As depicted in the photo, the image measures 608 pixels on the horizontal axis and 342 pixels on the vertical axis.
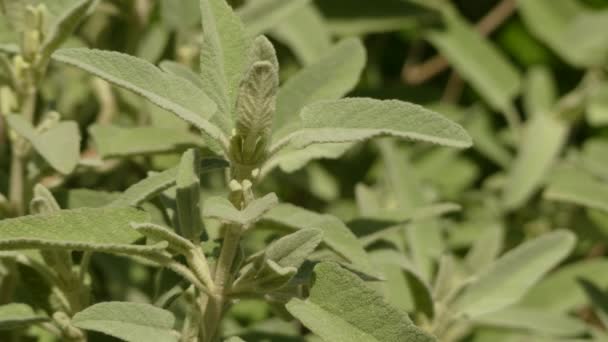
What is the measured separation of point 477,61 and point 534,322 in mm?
975

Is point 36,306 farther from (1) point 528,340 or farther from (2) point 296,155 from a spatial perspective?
(1) point 528,340

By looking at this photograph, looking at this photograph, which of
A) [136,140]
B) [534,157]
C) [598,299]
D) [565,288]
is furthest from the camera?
[534,157]

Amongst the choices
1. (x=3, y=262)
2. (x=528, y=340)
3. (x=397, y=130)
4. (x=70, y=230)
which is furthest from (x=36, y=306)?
(x=528, y=340)

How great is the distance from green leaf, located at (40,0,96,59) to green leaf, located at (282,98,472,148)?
0.39 metres

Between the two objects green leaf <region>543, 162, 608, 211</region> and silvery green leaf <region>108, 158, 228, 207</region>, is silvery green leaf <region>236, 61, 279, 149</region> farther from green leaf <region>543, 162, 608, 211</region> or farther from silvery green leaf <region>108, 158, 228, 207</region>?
green leaf <region>543, 162, 608, 211</region>

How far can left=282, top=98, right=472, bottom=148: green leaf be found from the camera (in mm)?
997

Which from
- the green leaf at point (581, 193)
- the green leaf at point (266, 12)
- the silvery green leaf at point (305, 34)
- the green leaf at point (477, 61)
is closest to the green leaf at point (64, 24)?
the green leaf at point (266, 12)

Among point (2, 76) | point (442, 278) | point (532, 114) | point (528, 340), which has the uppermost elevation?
point (2, 76)

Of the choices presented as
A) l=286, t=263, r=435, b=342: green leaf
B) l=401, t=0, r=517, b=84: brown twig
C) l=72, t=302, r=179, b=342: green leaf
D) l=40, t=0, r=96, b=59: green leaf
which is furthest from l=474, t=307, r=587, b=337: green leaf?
l=401, t=0, r=517, b=84: brown twig

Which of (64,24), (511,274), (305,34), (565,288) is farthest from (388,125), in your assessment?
(565,288)

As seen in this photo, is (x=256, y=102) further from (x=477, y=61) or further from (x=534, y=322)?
(x=477, y=61)

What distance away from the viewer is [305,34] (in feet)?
6.48

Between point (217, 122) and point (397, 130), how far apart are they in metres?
0.21

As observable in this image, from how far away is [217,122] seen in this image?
3.52 feet
